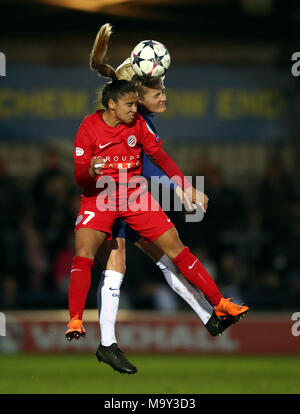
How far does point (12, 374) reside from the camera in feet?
34.6

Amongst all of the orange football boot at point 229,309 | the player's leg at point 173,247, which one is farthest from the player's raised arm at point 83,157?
the orange football boot at point 229,309

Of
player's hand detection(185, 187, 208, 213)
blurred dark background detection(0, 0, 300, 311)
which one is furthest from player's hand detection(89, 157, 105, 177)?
blurred dark background detection(0, 0, 300, 311)

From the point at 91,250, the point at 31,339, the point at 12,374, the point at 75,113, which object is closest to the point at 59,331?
the point at 31,339

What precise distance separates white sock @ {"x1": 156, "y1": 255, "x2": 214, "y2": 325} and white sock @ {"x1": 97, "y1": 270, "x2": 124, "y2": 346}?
0.37 metres

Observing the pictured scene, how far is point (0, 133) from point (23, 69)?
0.94m

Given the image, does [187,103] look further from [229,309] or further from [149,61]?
[229,309]

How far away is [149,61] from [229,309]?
1.87 metres

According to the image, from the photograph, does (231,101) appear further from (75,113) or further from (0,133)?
(0,133)

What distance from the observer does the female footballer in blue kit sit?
24.9 ft

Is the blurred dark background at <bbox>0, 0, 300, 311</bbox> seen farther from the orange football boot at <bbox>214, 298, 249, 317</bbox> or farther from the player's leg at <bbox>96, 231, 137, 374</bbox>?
the orange football boot at <bbox>214, 298, 249, 317</bbox>

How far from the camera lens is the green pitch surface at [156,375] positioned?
9250 mm

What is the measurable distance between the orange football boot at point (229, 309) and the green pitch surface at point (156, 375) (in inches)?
49.1

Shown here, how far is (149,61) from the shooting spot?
24.8ft

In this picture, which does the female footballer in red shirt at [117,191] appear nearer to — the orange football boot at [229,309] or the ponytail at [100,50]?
the orange football boot at [229,309]
